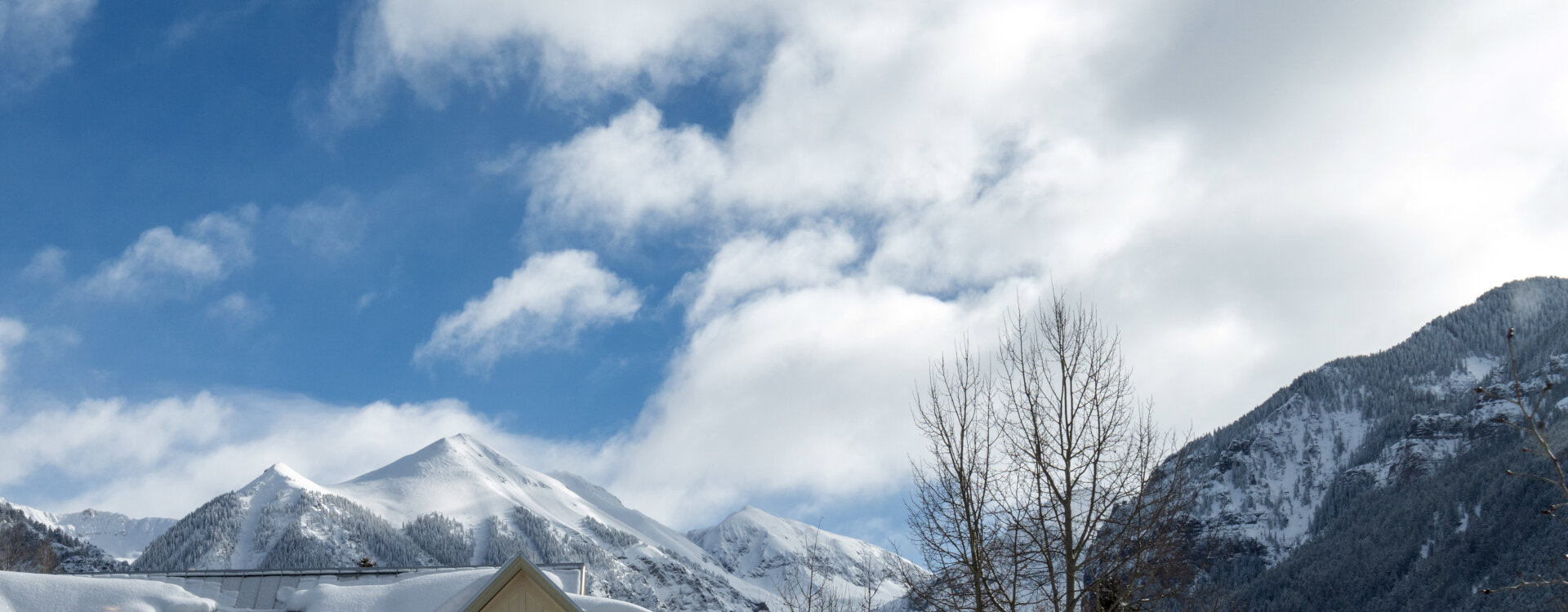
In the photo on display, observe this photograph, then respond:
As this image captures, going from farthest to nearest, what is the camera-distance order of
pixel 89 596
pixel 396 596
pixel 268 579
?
1. pixel 268 579
2. pixel 396 596
3. pixel 89 596

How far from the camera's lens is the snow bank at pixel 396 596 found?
1155 centimetres

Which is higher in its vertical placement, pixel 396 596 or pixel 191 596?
pixel 191 596

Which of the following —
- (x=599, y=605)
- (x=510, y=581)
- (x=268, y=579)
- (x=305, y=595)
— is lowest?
(x=599, y=605)

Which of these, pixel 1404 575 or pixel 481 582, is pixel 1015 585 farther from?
pixel 1404 575

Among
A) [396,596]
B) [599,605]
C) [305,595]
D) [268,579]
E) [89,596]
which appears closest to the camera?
[599,605]

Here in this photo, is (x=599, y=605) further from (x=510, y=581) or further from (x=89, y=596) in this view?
(x=89, y=596)

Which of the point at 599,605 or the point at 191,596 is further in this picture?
the point at 191,596

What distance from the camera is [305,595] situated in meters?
12.1

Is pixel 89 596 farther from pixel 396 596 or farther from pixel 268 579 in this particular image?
pixel 396 596

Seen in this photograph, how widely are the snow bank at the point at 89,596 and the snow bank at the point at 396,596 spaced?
45.6 inches

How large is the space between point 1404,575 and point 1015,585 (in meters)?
174

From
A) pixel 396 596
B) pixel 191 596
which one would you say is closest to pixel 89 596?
pixel 191 596

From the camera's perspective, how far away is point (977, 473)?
490 inches

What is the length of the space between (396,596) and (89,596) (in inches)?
133
